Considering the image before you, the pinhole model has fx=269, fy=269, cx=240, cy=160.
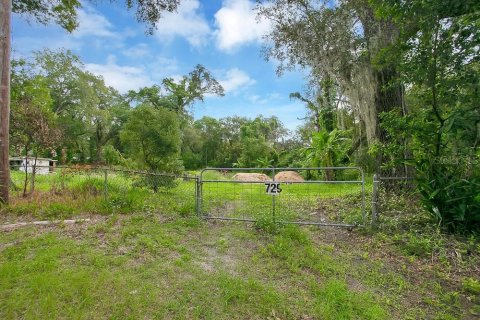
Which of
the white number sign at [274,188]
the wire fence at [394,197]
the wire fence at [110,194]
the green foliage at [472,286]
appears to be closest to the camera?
the green foliage at [472,286]

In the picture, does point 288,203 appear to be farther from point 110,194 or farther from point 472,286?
point 110,194

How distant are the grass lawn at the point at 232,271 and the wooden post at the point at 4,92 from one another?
3.59 feet

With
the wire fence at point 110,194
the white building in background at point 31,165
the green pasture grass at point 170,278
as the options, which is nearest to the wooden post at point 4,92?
the wire fence at point 110,194

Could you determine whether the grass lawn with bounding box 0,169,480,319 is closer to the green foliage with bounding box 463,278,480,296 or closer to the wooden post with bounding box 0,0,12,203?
the green foliage with bounding box 463,278,480,296

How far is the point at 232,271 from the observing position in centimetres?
320

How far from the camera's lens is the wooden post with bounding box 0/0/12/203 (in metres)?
5.55

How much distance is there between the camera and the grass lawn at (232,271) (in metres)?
2.49

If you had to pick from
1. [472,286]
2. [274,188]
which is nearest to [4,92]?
[274,188]

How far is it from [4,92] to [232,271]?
20.0ft

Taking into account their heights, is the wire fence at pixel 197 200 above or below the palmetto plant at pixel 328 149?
below

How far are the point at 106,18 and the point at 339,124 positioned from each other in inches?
458

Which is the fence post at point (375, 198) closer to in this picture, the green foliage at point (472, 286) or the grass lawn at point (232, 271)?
the grass lawn at point (232, 271)

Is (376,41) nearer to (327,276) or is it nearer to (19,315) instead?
(327,276)

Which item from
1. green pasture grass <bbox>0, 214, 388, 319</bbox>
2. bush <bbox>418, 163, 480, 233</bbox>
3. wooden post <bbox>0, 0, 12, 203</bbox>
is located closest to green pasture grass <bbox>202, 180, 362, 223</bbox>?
bush <bbox>418, 163, 480, 233</bbox>
